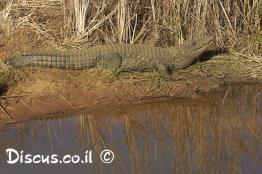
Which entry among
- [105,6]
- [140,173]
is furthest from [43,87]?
[140,173]

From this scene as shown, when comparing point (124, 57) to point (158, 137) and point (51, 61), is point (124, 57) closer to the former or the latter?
point (51, 61)

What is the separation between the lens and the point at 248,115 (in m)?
6.18

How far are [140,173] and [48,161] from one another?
0.83m

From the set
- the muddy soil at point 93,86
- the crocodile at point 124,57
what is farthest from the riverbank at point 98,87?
the crocodile at point 124,57

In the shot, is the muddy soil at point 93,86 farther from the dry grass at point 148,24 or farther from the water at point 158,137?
the dry grass at point 148,24

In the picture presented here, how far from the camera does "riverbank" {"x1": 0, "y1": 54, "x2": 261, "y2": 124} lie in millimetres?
6148

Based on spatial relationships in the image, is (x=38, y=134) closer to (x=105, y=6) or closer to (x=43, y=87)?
(x=43, y=87)

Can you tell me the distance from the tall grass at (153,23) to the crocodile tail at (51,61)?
51cm

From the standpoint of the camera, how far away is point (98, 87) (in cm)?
668

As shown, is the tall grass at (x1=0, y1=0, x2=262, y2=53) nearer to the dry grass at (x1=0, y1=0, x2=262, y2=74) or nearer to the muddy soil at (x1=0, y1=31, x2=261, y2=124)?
the dry grass at (x1=0, y1=0, x2=262, y2=74)

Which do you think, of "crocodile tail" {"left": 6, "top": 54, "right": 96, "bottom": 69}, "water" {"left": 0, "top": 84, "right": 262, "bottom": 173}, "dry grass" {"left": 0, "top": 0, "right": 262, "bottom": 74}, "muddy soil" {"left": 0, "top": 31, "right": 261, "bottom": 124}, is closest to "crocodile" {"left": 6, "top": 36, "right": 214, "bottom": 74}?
"crocodile tail" {"left": 6, "top": 54, "right": 96, "bottom": 69}

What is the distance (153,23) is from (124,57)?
67 centimetres

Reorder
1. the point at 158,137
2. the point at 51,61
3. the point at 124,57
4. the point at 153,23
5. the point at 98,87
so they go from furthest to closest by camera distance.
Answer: the point at 153,23 → the point at 124,57 → the point at 51,61 → the point at 98,87 → the point at 158,137

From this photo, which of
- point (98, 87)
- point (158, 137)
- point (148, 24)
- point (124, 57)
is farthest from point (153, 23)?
point (158, 137)
